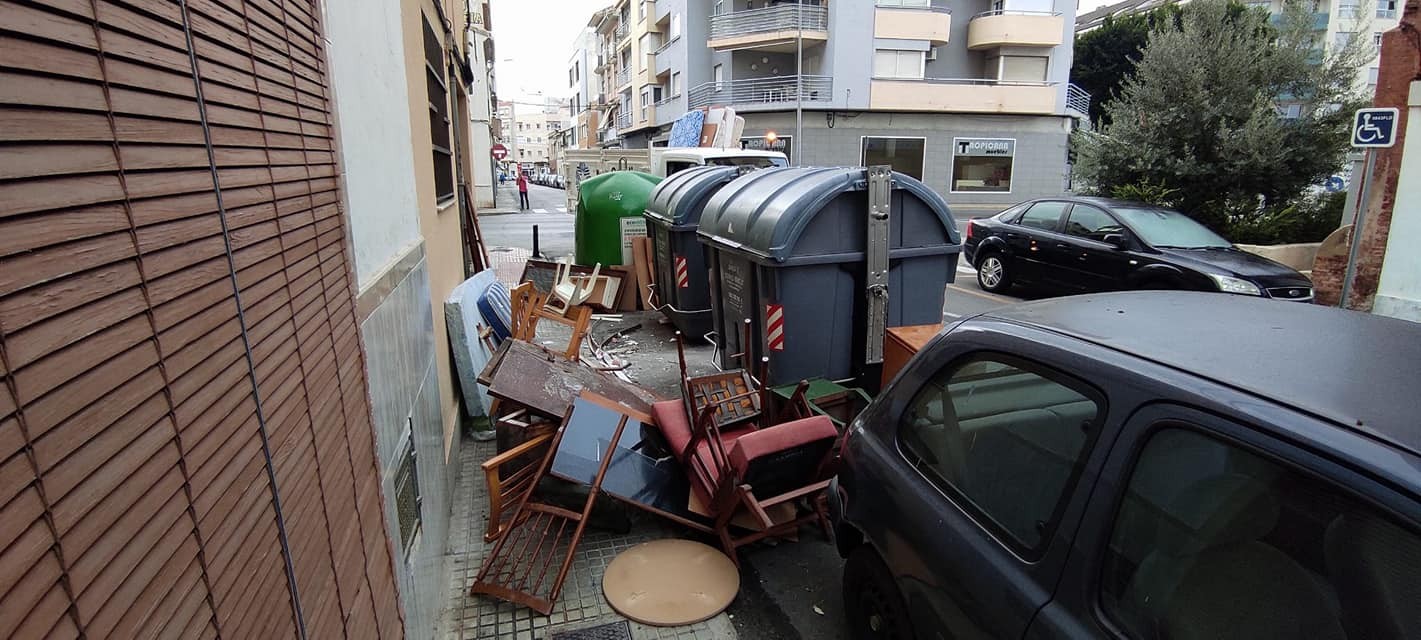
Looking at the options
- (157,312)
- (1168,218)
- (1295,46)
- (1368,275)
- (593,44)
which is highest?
(593,44)

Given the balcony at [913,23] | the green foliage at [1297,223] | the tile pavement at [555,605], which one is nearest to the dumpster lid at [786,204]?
the tile pavement at [555,605]

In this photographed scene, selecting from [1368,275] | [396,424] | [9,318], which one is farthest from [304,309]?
[1368,275]

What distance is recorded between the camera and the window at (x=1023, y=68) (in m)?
28.5

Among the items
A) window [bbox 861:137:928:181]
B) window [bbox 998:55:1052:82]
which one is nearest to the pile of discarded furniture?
window [bbox 861:137:928:181]

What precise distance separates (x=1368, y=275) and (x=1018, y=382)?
31.1 feet

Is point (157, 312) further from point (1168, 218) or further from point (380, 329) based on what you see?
point (1168, 218)

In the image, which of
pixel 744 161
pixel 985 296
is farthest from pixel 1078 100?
pixel 985 296

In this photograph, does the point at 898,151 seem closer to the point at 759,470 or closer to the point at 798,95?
the point at 798,95

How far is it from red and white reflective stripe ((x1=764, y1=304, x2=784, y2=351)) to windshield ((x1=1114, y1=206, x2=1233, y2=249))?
6012mm

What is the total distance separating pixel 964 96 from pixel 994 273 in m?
18.9

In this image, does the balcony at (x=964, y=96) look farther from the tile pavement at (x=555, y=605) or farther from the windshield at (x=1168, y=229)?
the tile pavement at (x=555, y=605)

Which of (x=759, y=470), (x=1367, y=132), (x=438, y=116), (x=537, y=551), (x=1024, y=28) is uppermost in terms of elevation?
(x=1024, y=28)

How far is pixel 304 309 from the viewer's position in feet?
5.49

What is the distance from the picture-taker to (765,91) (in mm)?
29891
